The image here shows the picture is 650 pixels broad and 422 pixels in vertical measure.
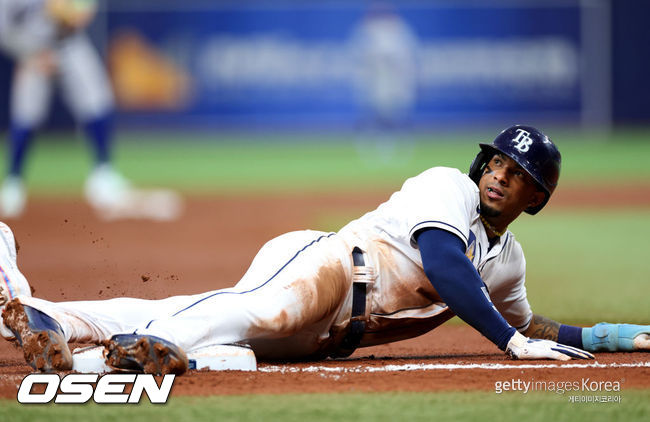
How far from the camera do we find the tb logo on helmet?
404 centimetres

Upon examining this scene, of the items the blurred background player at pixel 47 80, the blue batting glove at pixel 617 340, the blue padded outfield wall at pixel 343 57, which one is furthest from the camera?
the blue padded outfield wall at pixel 343 57

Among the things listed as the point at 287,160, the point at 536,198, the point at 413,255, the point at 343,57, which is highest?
the point at 536,198

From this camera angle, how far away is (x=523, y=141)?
13.3 feet

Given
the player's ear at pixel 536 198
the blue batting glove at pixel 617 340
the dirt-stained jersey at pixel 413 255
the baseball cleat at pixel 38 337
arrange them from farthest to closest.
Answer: the blue batting glove at pixel 617 340
the player's ear at pixel 536 198
the dirt-stained jersey at pixel 413 255
the baseball cleat at pixel 38 337

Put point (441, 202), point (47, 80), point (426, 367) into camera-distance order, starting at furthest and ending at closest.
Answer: point (47, 80)
point (426, 367)
point (441, 202)

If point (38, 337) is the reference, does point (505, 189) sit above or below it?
above

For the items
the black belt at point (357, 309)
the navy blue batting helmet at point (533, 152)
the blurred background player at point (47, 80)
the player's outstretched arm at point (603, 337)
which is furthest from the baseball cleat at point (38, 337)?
the blurred background player at point (47, 80)

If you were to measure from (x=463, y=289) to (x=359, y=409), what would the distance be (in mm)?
757

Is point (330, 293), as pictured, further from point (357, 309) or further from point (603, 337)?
point (603, 337)

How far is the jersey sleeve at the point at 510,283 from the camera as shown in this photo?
4180 mm

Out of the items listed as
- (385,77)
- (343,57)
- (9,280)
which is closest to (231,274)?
(9,280)

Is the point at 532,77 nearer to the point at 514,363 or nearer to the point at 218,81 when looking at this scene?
the point at 218,81

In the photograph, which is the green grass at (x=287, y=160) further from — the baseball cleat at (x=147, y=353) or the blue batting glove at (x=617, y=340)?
the baseball cleat at (x=147, y=353)

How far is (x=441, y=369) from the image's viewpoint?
396 centimetres
